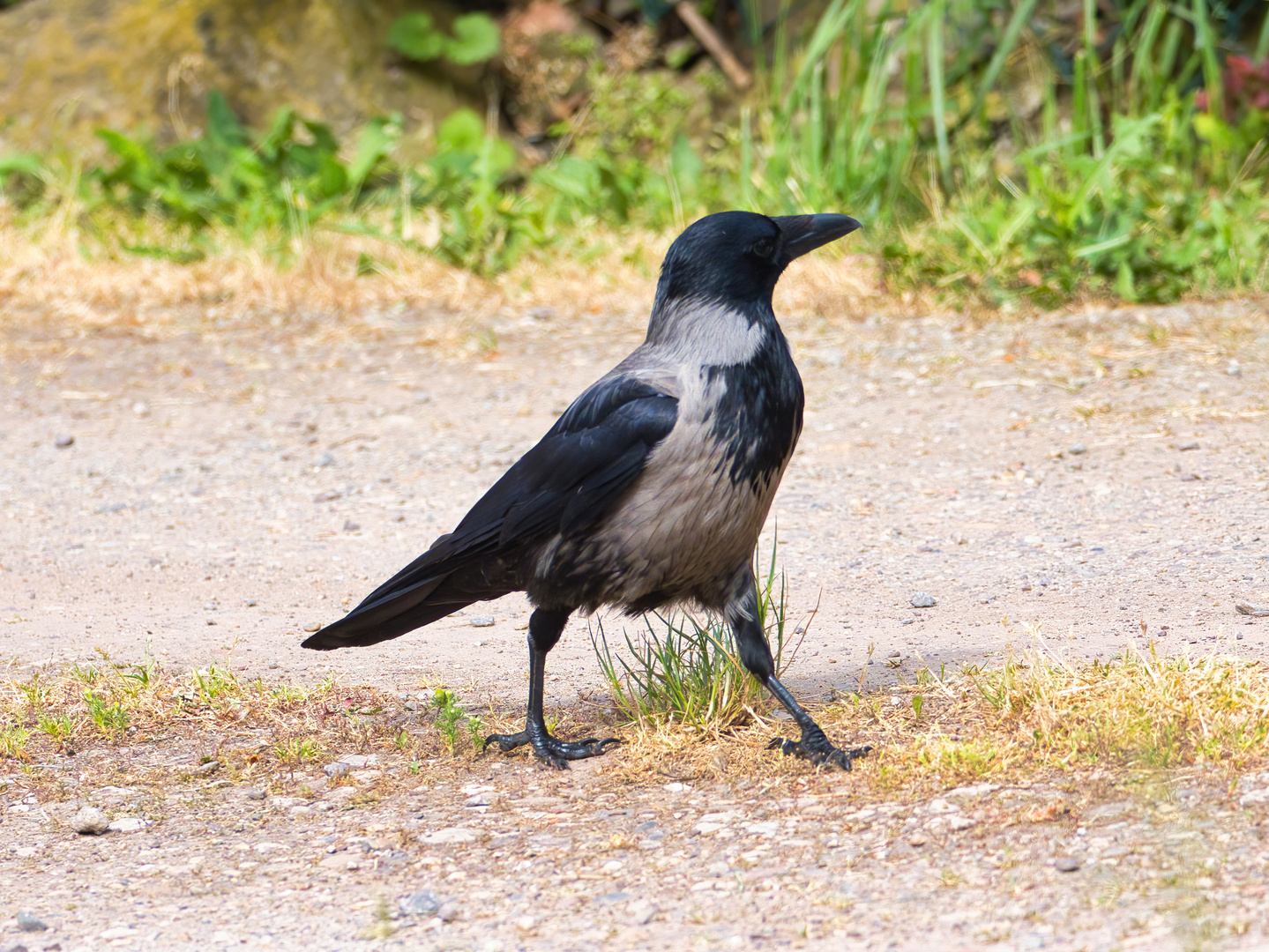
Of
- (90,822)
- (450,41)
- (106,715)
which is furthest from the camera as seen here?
(450,41)

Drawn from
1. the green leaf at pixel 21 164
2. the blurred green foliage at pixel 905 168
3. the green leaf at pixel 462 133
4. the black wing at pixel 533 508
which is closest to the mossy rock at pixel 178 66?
the green leaf at pixel 21 164

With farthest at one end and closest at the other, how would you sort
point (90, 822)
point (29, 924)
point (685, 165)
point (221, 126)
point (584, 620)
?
point (221, 126), point (685, 165), point (584, 620), point (90, 822), point (29, 924)

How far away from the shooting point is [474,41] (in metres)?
10.3

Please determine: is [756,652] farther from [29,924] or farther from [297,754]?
[29,924]

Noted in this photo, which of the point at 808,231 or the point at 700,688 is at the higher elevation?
the point at 808,231

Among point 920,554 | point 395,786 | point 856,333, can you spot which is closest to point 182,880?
point 395,786

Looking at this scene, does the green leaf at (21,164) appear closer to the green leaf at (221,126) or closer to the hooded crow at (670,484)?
the green leaf at (221,126)

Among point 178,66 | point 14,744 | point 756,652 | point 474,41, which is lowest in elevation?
point 14,744

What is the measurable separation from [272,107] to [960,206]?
5.09 metres

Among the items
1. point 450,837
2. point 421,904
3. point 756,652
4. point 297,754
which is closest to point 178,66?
point 297,754

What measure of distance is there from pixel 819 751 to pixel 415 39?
27.3ft

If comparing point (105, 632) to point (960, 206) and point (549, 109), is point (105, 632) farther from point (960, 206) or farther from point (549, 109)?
point (549, 109)

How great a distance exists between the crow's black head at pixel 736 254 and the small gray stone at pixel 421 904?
1.41 metres

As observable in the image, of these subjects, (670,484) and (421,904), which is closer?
(421,904)
